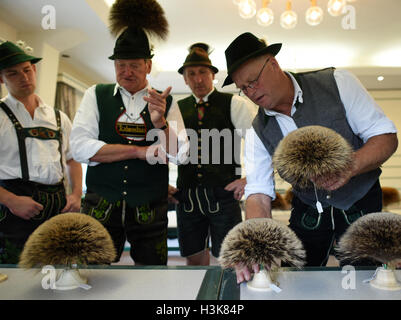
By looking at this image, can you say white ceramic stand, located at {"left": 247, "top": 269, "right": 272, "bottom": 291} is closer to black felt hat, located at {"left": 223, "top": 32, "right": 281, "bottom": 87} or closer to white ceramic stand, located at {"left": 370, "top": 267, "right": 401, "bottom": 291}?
white ceramic stand, located at {"left": 370, "top": 267, "right": 401, "bottom": 291}

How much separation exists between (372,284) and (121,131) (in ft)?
3.81

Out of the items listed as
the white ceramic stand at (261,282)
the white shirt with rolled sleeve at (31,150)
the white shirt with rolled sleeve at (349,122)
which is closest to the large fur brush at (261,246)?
the white ceramic stand at (261,282)

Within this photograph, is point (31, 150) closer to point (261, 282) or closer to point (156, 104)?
point (156, 104)

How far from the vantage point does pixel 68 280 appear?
2.72 feet

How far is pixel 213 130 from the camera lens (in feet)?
6.49

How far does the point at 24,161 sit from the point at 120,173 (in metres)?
0.53

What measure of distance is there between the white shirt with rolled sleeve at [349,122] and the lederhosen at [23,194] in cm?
102

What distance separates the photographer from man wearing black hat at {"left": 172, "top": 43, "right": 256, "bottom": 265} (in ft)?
6.13

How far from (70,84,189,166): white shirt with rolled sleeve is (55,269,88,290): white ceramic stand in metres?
0.71

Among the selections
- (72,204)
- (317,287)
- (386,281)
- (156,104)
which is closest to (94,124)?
(156,104)

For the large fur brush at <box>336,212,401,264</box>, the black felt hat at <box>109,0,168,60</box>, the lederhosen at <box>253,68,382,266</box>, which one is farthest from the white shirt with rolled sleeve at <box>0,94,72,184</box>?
the large fur brush at <box>336,212,401,264</box>

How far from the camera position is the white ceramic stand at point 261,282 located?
0.79 m

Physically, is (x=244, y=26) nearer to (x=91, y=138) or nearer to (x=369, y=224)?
(x=91, y=138)

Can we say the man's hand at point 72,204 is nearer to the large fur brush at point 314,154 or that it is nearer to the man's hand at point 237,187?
the man's hand at point 237,187
